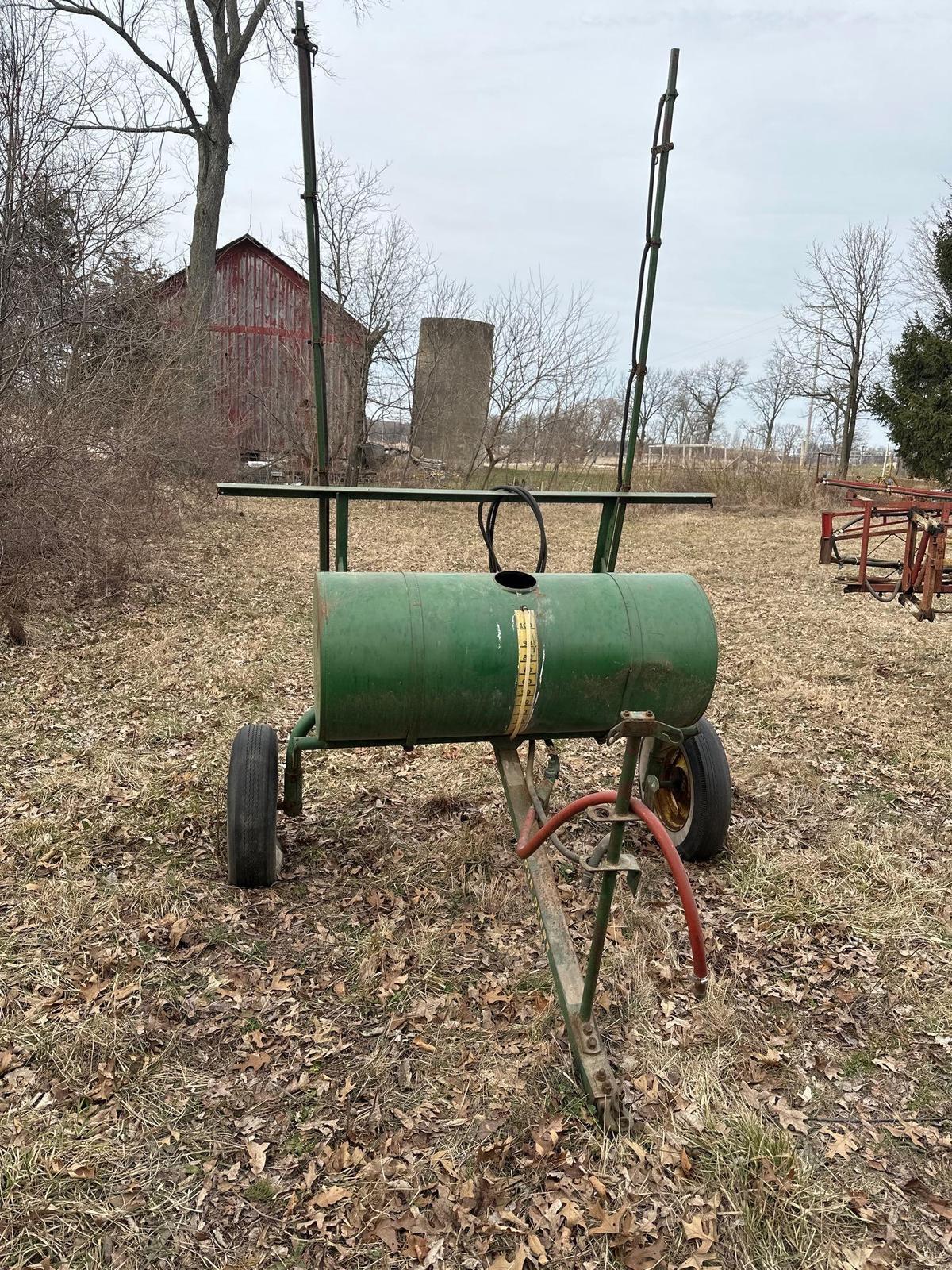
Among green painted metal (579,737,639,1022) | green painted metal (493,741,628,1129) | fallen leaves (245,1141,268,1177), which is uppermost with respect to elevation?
green painted metal (579,737,639,1022)

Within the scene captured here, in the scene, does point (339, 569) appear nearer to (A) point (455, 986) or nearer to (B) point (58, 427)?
(A) point (455, 986)

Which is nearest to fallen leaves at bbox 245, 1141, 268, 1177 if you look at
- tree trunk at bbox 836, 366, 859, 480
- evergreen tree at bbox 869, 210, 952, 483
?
evergreen tree at bbox 869, 210, 952, 483

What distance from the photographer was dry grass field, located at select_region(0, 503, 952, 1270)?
7.59 ft

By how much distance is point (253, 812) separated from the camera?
3.69 m

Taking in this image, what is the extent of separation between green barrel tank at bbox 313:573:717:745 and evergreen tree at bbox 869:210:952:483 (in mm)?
26058

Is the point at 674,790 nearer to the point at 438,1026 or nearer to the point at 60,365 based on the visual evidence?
the point at 438,1026

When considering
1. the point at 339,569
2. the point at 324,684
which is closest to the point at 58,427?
the point at 339,569

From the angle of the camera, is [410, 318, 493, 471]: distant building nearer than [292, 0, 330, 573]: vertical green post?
No

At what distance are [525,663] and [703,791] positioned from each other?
1.27m

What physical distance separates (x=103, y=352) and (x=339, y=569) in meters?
6.13

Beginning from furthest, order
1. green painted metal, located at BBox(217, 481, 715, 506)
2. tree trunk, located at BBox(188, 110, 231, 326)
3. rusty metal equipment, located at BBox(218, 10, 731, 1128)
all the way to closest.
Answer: tree trunk, located at BBox(188, 110, 231, 326)
green painted metal, located at BBox(217, 481, 715, 506)
rusty metal equipment, located at BBox(218, 10, 731, 1128)

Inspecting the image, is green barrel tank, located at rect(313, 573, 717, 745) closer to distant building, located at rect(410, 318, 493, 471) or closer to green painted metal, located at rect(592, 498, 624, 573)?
green painted metal, located at rect(592, 498, 624, 573)

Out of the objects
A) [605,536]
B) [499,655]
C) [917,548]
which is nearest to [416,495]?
[499,655]

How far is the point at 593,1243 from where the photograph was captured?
2252mm
